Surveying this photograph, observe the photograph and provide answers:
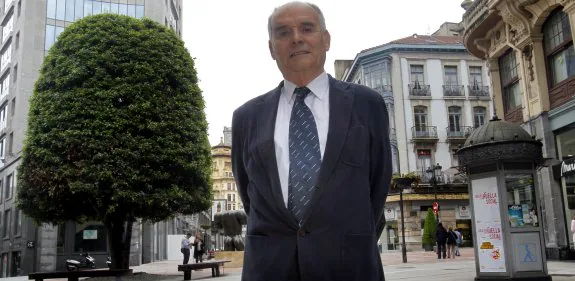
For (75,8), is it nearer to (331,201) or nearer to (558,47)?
(558,47)

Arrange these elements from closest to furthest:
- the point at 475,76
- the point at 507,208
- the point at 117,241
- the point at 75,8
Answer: the point at 507,208 → the point at 117,241 → the point at 75,8 → the point at 475,76

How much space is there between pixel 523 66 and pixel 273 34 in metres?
18.7

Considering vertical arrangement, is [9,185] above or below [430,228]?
above

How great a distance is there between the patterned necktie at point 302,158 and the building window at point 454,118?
41427 mm

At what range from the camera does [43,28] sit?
37.4 meters

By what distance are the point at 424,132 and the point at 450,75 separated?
5619 mm

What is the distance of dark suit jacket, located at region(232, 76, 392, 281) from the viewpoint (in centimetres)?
215

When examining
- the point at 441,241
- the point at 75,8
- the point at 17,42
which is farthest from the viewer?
the point at 17,42

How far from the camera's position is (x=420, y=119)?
41781mm

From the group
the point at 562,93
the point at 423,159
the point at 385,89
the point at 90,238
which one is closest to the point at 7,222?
the point at 90,238

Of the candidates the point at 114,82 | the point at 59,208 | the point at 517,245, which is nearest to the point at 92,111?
the point at 114,82

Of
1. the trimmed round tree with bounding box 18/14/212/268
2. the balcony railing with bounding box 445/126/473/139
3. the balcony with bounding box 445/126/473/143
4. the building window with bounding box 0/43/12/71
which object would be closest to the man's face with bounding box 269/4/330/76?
the trimmed round tree with bounding box 18/14/212/268

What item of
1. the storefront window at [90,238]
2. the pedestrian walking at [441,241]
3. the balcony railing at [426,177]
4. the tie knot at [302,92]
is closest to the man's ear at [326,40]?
the tie knot at [302,92]

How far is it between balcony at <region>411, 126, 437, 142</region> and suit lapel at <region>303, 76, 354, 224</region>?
3915 cm
